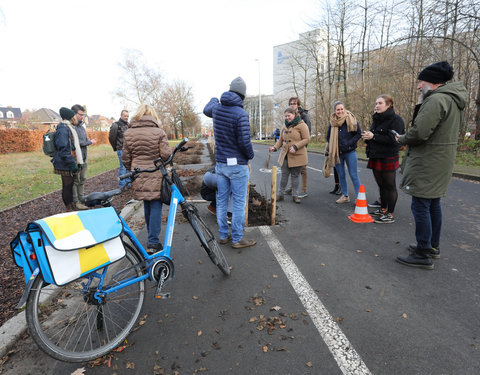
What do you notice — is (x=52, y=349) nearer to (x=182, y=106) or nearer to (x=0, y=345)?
(x=0, y=345)

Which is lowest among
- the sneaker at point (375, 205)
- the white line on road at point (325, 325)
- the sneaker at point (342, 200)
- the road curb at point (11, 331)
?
the white line on road at point (325, 325)

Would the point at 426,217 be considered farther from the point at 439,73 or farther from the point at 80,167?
the point at 80,167

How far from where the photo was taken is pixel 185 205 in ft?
9.50

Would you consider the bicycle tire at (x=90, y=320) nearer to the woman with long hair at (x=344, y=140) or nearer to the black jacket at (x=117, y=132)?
the woman with long hair at (x=344, y=140)

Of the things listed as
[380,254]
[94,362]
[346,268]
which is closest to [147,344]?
[94,362]

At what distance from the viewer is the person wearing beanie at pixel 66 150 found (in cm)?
522

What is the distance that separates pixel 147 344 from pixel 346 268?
7.62 feet

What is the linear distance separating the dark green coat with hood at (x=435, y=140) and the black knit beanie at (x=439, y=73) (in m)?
0.09

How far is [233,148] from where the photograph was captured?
3623 millimetres

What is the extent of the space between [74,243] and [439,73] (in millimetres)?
3825

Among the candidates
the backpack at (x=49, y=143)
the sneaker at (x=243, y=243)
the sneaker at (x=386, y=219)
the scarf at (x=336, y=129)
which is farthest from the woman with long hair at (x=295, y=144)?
the backpack at (x=49, y=143)

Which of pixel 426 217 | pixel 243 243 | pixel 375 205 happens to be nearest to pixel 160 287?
pixel 243 243

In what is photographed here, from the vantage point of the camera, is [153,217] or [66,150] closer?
[153,217]

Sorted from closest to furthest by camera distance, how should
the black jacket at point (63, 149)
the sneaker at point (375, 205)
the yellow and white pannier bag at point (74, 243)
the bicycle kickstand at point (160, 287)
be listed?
the yellow and white pannier bag at point (74, 243) < the bicycle kickstand at point (160, 287) < the black jacket at point (63, 149) < the sneaker at point (375, 205)
